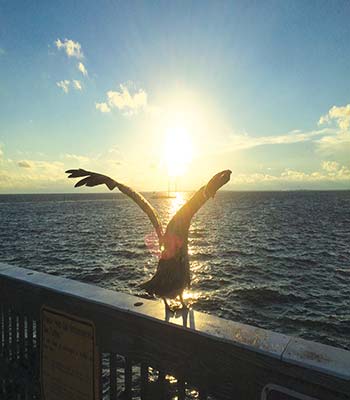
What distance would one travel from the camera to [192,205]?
2.55 metres

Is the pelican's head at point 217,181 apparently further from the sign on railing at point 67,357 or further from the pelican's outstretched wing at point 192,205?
the sign on railing at point 67,357

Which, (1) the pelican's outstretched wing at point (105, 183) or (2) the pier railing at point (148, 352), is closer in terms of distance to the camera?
(2) the pier railing at point (148, 352)

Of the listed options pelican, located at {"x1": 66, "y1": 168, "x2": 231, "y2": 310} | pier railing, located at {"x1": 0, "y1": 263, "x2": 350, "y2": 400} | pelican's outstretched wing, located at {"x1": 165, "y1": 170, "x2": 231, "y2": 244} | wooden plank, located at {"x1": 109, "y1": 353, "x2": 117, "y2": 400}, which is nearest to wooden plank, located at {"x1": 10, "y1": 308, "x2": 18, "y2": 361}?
pier railing, located at {"x1": 0, "y1": 263, "x2": 350, "y2": 400}

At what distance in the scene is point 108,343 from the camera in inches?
99.9

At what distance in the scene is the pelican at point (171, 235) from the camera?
2.52 m

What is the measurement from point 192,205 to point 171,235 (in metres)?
0.33

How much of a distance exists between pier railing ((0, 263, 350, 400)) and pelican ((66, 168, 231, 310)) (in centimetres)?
22

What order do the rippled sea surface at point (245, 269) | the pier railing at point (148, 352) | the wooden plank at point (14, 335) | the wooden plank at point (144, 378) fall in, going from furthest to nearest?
the rippled sea surface at point (245, 269) < the wooden plank at point (14, 335) < the wooden plank at point (144, 378) < the pier railing at point (148, 352)

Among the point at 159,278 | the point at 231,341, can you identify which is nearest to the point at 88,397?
the point at 159,278

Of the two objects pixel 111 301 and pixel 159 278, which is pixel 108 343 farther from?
pixel 159 278

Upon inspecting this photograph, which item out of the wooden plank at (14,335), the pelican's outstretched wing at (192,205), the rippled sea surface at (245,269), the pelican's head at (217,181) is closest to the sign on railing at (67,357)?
the wooden plank at (14,335)

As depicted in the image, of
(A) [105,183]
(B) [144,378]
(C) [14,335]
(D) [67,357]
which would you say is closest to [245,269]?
(C) [14,335]

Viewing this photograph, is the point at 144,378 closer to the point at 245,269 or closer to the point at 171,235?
the point at 171,235

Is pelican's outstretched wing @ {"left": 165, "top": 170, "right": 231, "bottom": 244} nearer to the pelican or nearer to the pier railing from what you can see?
the pelican
